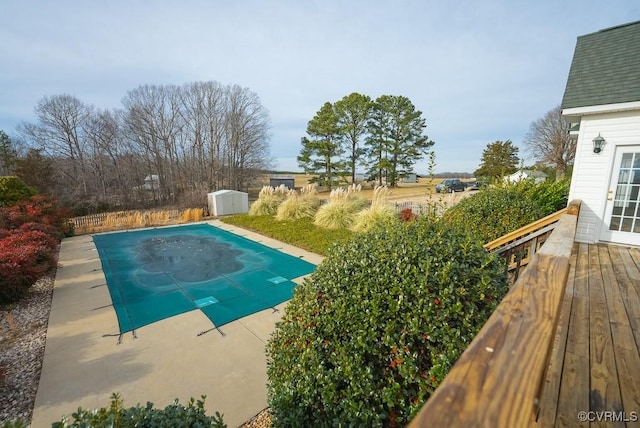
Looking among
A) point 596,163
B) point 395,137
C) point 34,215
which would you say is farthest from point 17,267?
point 395,137

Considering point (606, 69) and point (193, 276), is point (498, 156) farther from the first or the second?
point (193, 276)

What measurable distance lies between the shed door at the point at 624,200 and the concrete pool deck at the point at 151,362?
5807mm

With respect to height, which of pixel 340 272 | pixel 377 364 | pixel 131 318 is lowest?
pixel 131 318

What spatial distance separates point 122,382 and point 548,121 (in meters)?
31.9

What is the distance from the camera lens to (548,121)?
75.3ft

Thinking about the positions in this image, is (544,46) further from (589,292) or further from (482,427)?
(482,427)

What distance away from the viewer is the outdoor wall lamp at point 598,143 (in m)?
4.29

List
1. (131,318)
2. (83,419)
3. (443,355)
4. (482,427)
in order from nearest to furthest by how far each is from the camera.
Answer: (482,427) < (83,419) < (443,355) < (131,318)

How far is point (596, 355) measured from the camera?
1.88 m

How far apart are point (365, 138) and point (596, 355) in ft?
80.7

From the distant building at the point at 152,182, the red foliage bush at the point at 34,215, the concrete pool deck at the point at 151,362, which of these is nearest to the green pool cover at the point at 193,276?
the concrete pool deck at the point at 151,362

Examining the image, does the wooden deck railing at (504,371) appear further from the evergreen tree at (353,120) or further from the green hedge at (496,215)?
the evergreen tree at (353,120)

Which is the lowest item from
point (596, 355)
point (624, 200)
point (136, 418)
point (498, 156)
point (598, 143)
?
point (596, 355)

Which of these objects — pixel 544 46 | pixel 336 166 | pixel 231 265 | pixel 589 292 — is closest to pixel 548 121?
pixel 336 166
